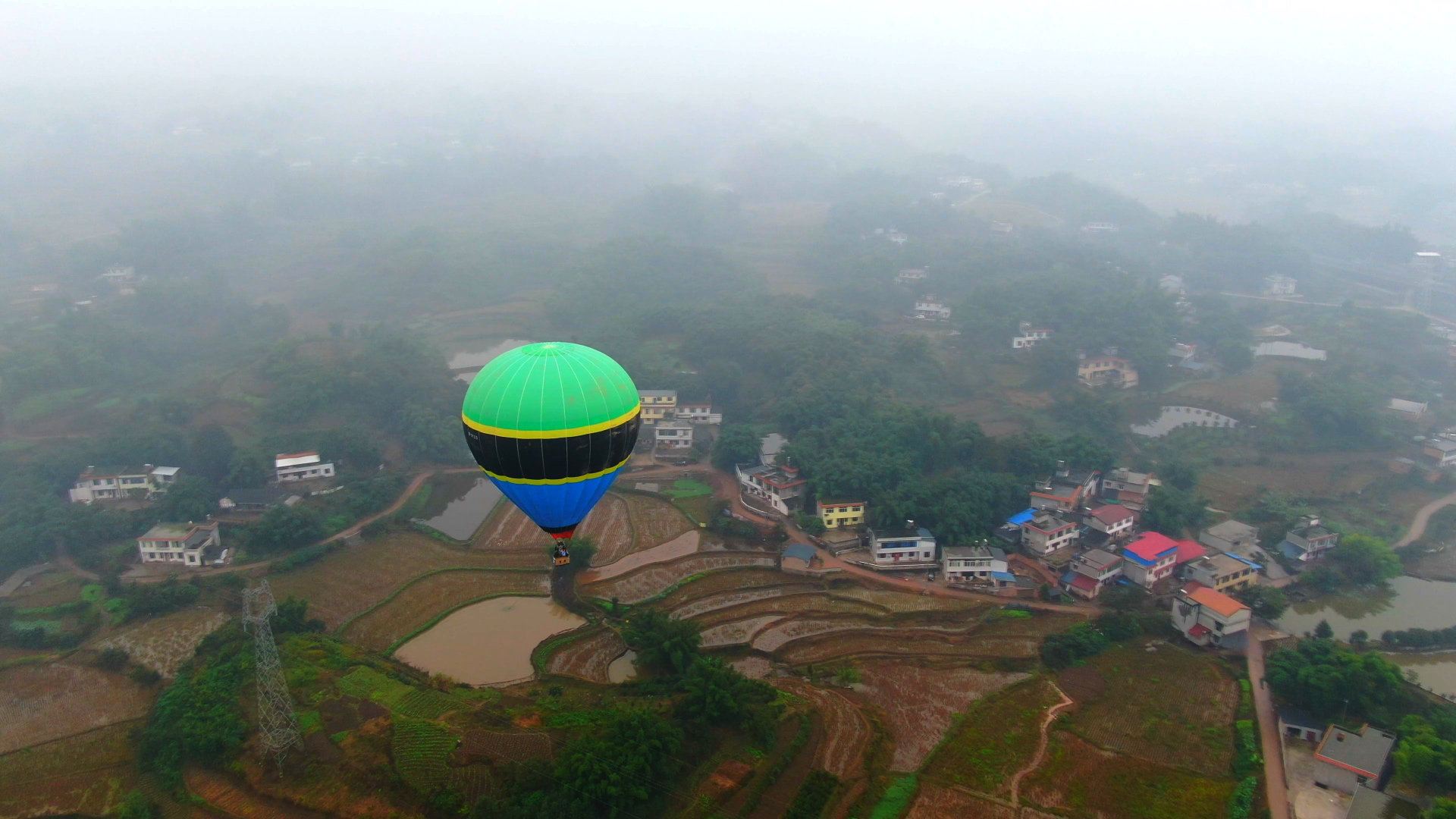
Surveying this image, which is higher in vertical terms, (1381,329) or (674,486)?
(1381,329)

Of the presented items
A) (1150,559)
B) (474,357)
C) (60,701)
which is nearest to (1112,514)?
(1150,559)

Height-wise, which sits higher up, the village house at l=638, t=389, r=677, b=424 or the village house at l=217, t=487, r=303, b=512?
the village house at l=638, t=389, r=677, b=424

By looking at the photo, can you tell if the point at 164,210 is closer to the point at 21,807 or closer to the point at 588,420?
the point at 21,807

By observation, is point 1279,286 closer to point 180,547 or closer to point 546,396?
point 546,396

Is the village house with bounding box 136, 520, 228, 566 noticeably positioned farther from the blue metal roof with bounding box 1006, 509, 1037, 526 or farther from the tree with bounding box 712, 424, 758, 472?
the blue metal roof with bounding box 1006, 509, 1037, 526

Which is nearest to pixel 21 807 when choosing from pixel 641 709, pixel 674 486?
pixel 641 709

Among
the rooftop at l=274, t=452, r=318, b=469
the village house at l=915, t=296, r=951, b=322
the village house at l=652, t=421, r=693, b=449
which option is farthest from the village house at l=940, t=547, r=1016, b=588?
the village house at l=915, t=296, r=951, b=322

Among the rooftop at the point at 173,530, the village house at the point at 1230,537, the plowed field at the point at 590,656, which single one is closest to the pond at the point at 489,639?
the plowed field at the point at 590,656
